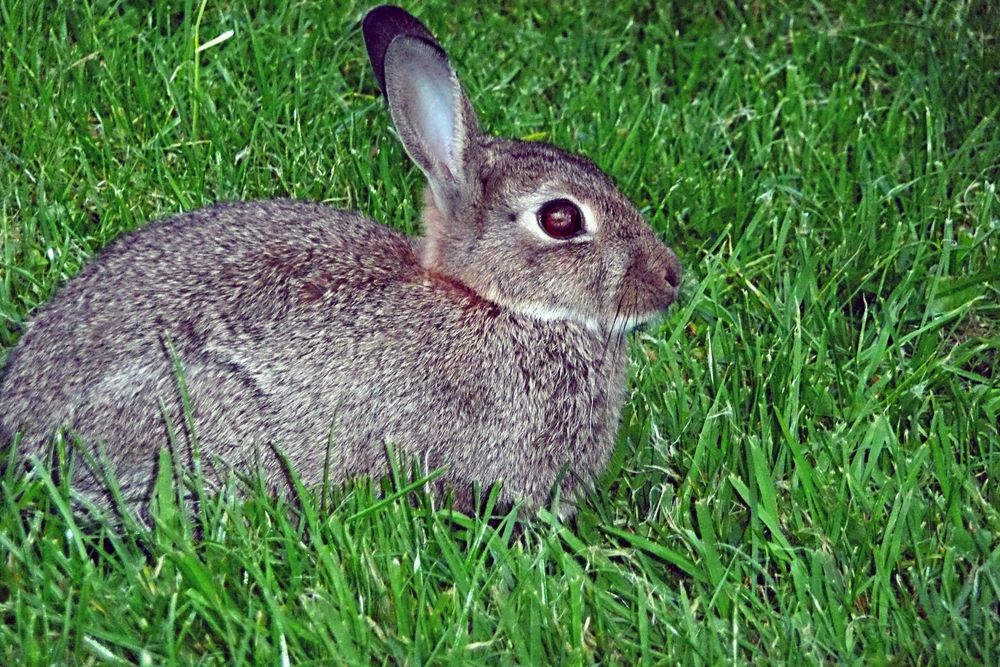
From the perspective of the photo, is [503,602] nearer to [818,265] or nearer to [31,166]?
[818,265]

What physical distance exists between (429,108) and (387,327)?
0.63 m

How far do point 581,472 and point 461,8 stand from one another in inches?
105

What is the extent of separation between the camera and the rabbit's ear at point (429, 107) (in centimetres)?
393

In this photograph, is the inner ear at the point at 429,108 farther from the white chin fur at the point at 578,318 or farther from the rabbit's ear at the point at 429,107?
the white chin fur at the point at 578,318

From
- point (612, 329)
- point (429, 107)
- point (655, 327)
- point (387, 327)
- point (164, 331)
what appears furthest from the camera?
point (655, 327)

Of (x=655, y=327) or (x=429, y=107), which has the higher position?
(x=429, y=107)

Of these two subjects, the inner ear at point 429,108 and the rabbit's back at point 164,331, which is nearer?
the rabbit's back at point 164,331

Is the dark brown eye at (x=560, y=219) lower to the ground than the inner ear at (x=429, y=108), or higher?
lower

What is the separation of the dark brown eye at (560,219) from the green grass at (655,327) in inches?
23.4

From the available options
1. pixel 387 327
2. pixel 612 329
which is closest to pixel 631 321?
pixel 612 329

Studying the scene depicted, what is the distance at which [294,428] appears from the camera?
374 cm

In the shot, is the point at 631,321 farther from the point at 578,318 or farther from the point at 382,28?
the point at 382,28

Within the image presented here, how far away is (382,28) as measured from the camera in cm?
420

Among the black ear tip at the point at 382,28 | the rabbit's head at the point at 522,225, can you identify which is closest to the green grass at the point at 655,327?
the rabbit's head at the point at 522,225
